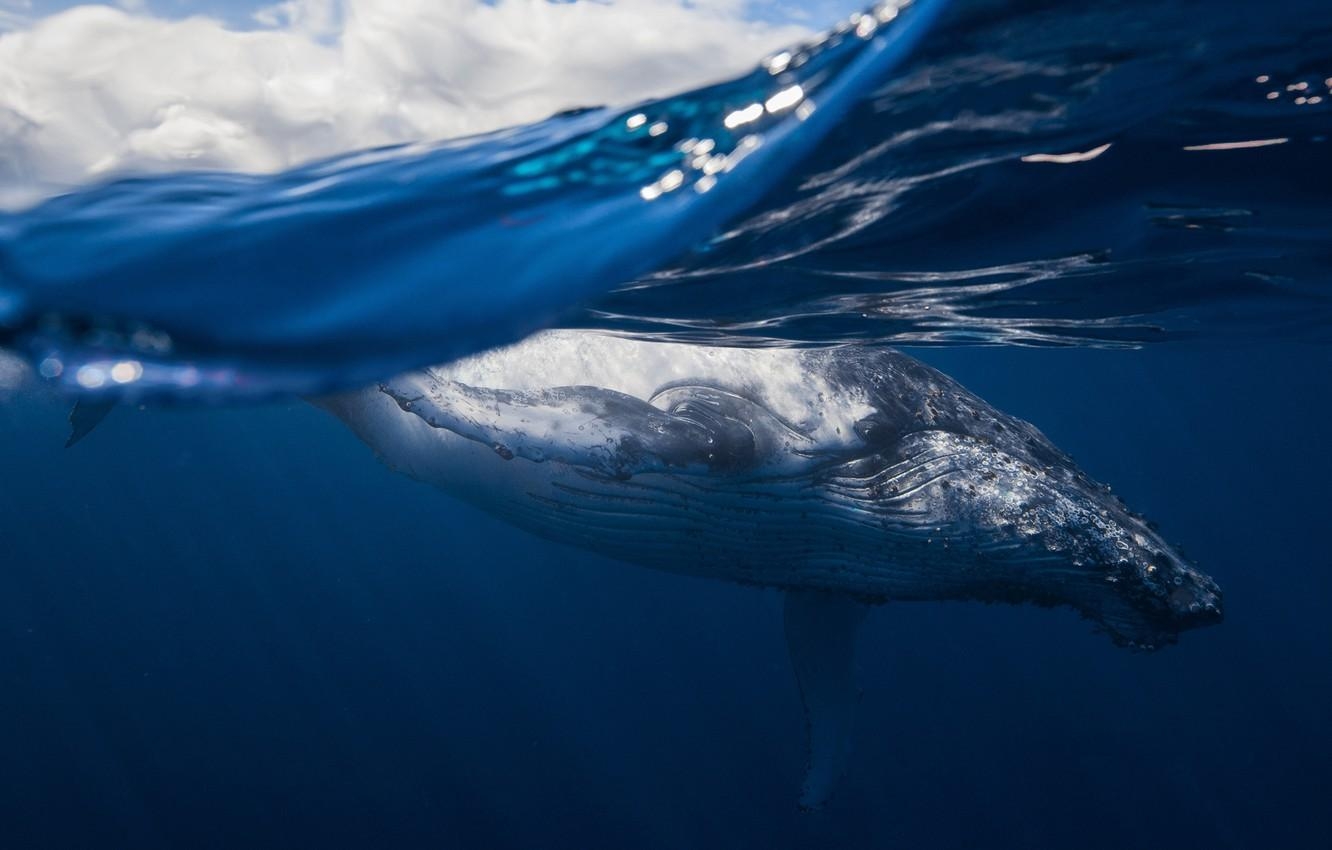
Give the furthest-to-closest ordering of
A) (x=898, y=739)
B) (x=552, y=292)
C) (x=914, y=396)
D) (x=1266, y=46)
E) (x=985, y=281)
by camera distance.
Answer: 1. (x=898, y=739)
2. (x=985, y=281)
3. (x=914, y=396)
4. (x=1266, y=46)
5. (x=552, y=292)

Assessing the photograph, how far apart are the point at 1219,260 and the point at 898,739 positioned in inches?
1126

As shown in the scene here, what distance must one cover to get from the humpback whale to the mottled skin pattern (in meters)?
0.02

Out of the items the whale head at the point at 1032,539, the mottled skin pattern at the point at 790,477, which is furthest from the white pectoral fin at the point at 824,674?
the whale head at the point at 1032,539

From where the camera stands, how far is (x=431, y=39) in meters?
3.81

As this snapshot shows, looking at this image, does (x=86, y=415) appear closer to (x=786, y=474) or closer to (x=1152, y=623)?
(x=786, y=474)

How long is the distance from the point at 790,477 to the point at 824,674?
301cm

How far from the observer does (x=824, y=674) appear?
820cm

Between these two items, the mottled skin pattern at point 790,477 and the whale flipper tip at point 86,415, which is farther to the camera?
the whale flipper tip at point 86,415

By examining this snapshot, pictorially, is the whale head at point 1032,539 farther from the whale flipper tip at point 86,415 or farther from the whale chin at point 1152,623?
the whale flipper tip at point 86,415

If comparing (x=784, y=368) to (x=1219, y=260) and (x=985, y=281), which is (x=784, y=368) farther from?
(x=1219, y=260)

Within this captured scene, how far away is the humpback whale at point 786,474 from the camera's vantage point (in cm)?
581

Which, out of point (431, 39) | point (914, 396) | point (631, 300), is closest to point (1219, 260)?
point (914, 396)

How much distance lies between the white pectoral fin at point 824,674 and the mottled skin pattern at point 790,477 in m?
0.73

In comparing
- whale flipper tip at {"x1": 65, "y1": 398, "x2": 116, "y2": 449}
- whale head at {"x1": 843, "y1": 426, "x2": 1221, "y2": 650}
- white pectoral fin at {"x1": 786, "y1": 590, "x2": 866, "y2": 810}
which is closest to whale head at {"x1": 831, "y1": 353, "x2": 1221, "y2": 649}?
whale head at {"x1": 843, "y1": 426, "x2": 1221, "y2": 650}
